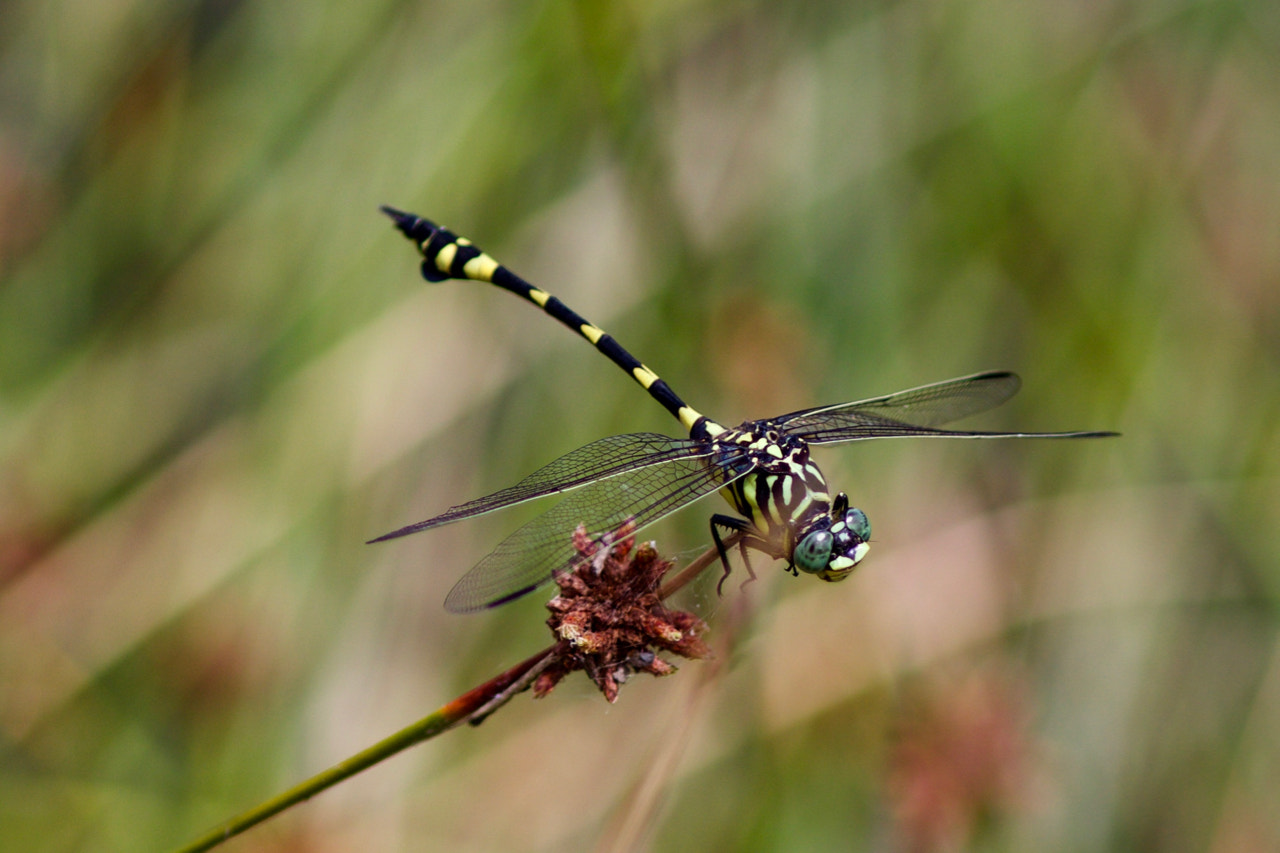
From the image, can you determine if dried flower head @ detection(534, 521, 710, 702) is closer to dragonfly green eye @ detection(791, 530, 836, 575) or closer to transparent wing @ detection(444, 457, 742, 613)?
transparent wing @ detection(444, 457, 742, 613)

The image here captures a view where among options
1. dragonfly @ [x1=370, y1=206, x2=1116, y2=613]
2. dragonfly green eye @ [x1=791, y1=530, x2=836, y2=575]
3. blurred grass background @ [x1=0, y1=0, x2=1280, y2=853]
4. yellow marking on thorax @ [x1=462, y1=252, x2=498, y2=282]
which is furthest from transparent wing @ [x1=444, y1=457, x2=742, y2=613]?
yellow marking on thorax @ [x1=462, y1=252, x2=498, y2=282]

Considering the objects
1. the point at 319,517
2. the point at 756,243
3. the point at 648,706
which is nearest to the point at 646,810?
the point at 648,706

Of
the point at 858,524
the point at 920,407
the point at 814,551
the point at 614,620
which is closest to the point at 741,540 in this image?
the point at 814,551

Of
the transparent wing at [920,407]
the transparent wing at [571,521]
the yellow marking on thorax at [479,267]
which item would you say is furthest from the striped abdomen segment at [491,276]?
the transparent wing at [571,521]

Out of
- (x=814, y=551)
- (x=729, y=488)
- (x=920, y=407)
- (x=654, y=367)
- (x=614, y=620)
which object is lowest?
(x=614, y=620)

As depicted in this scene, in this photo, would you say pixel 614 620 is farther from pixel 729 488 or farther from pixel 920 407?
pixel 920 407

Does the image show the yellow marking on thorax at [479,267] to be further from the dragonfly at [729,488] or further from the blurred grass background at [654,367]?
the blurred grass background at [654,367]

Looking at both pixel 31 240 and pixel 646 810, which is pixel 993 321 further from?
pixel 31 240
